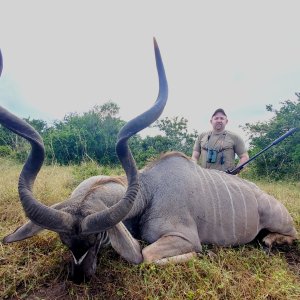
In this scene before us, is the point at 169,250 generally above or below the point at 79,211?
below

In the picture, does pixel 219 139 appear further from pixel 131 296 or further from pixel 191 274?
pixel 131 296

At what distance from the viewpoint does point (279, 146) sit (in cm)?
1033

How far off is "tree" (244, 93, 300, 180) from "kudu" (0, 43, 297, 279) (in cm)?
525

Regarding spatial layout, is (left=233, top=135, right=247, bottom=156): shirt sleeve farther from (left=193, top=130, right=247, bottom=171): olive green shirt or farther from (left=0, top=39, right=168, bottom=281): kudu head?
(left=0, top=39, right=168, bottom=281): kudu head

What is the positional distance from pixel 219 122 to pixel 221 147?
409mm

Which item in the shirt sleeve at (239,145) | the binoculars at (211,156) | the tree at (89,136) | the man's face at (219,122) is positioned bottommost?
the tree at (89,136)

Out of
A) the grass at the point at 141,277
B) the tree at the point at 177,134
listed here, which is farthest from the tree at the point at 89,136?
the grass at the point at 141,277

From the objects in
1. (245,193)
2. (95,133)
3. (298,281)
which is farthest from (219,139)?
(95,133)

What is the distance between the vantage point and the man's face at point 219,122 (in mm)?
5688

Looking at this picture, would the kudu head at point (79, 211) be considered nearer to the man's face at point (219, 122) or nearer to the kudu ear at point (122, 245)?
the kudu ear at point (122, 245)

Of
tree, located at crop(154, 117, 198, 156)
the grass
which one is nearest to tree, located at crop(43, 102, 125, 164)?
tree, located at crop(154, 117, 198, 156)

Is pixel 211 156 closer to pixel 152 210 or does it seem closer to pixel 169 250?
pixel 152 210

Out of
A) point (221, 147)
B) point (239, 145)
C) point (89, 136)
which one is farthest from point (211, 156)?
point (89, 136)

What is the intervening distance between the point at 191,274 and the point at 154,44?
1.71 metres
